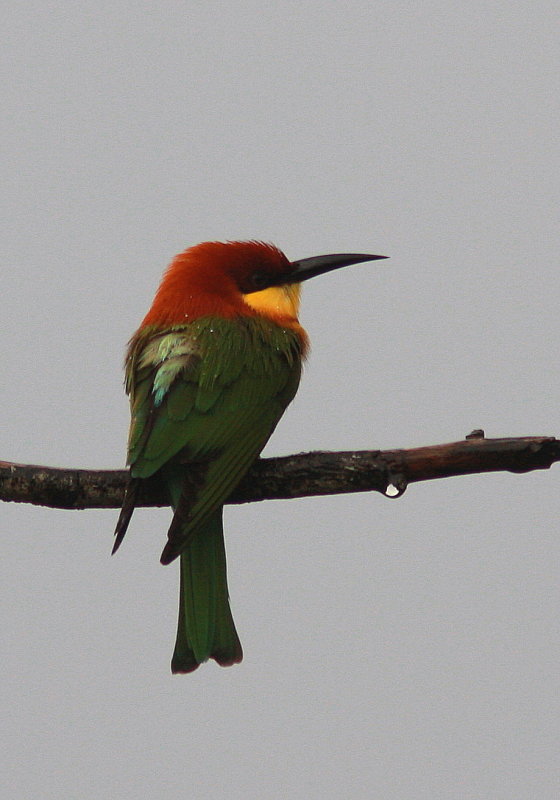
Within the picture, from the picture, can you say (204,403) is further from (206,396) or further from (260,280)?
(260,280)

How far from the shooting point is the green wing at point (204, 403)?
290 centimetres

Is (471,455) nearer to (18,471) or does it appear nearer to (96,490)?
(96,490)

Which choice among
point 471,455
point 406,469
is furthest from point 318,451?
point 471,455

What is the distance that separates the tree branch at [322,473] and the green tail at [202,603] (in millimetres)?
183

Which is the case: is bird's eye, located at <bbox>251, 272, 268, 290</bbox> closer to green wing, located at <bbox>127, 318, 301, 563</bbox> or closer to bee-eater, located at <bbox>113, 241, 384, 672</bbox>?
bee-eater, located at <bbox>113, 241, 384, 672</bbox>

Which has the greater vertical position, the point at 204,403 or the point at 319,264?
the point at 319,264

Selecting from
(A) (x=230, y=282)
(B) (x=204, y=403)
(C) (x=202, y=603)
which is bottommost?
(C) (x=202, y=603)

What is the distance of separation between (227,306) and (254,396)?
16.6 inches

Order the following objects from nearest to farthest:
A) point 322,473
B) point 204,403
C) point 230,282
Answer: point 322,473
point 204,403
point 230,282

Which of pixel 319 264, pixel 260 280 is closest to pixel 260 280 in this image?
pixel 260 280

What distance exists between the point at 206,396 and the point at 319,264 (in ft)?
3.28

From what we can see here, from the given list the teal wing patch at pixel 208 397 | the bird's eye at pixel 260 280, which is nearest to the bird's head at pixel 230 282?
the bird's eye at pixel 260 280

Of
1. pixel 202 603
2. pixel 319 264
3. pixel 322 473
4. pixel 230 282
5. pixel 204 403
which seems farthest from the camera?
pixel 319 264

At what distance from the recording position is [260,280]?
3623mm
